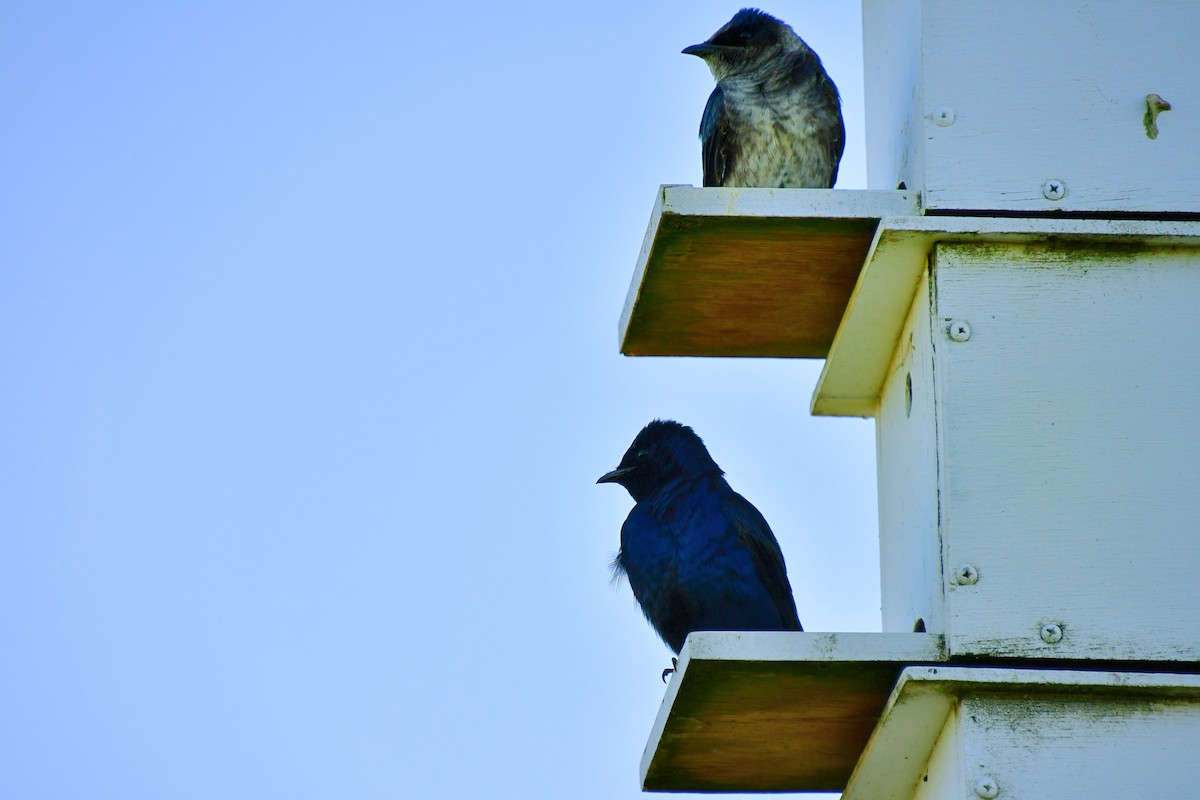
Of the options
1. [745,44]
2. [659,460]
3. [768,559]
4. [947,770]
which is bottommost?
[947,770]

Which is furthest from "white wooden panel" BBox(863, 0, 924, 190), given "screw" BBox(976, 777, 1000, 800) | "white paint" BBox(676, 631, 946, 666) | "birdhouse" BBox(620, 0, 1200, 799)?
"screw" BBox(976, 777, 1000, 800)

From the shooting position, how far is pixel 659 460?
650 centimetres

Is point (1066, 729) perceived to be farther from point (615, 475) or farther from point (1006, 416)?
point (615, 475)

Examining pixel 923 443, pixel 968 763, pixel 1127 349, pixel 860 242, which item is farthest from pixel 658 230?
pixel 968 763

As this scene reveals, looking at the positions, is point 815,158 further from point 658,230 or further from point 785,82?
point 658,230

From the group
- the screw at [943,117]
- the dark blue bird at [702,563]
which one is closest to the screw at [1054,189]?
the screw at [943,117]

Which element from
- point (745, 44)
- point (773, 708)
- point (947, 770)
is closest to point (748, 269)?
point (773, 708)

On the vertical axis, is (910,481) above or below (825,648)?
above

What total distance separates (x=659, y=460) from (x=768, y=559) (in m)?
0.80

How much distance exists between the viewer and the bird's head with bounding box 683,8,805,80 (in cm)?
665

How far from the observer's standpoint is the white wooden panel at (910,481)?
4.55 metres

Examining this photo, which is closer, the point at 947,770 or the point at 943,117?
the point at 947,770

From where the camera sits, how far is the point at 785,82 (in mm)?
6426

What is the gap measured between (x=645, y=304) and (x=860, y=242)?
675 mm
